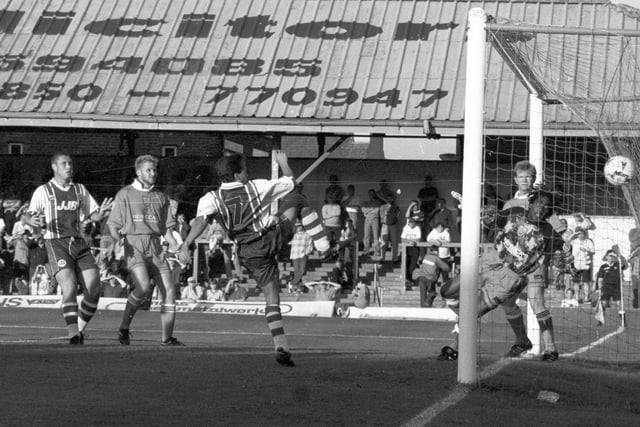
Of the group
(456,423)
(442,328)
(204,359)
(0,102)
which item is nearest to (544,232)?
(204,359)

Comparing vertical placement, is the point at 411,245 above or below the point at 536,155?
below

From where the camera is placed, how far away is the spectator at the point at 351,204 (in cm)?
2764

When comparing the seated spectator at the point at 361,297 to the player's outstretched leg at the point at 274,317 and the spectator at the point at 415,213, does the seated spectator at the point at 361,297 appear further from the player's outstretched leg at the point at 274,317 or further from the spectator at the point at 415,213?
the player's outstretched leg at the point at 274,317

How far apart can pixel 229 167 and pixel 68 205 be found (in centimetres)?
277

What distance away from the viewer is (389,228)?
91.4ft

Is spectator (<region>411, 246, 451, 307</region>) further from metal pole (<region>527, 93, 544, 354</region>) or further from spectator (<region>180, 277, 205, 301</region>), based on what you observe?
metal pole (<region>527, 93, 544, 354</region>)

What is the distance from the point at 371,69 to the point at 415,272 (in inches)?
269

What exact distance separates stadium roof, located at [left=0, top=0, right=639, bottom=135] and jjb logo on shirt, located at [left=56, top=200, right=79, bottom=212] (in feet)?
51.2

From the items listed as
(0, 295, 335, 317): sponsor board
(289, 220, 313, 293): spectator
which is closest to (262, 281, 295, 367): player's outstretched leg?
(0, 295, 335, 317): sponsor board

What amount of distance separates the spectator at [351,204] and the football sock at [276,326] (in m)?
16.9

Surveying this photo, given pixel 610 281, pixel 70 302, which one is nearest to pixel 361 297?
pixel 610 281

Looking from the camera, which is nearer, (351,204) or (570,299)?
(570,299)

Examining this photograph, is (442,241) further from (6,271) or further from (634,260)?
(6,271)

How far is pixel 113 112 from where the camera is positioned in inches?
1136
